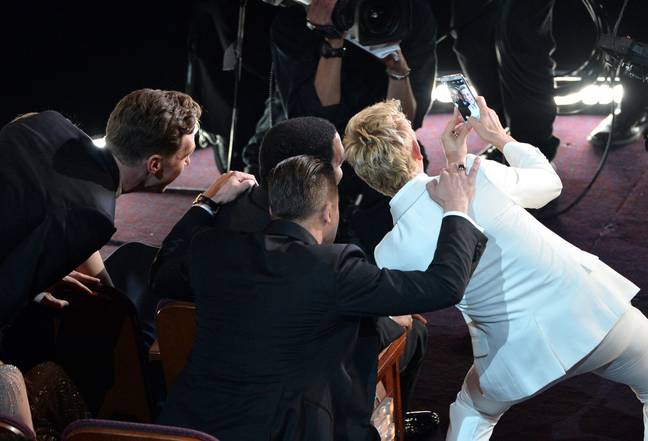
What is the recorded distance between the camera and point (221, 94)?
521cm

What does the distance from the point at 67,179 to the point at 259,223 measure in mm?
Result: 510

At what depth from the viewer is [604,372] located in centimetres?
241

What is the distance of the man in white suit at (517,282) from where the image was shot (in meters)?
2.26

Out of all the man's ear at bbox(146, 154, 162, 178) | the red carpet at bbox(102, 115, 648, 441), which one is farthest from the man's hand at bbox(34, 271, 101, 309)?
the red carpet at bbox(102, 115, 648, 441)

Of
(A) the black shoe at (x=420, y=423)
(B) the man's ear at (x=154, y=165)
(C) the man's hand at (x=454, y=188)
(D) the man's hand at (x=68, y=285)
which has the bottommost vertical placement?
(A) the black shoe at (x=420, y=423)

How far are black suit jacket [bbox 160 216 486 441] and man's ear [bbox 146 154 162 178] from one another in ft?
1.90

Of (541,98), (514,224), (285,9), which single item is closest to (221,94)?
(285,9)

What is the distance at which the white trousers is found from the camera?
2301 millimetres

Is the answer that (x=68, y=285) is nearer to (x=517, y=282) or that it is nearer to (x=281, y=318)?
(x=281, y=318)

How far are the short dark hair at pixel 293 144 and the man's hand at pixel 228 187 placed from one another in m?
0.07

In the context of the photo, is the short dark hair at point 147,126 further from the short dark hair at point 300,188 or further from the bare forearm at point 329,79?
the bare forearm at point 329,79

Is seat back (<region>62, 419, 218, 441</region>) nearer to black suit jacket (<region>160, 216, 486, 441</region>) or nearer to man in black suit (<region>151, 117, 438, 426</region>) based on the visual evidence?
black suit jacket (<region>160, 216, 486, 441</region>)

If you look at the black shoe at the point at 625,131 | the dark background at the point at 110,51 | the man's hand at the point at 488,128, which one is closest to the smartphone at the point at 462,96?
the man's hand at the point at 488,128

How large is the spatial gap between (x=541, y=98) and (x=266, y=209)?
106 inches
